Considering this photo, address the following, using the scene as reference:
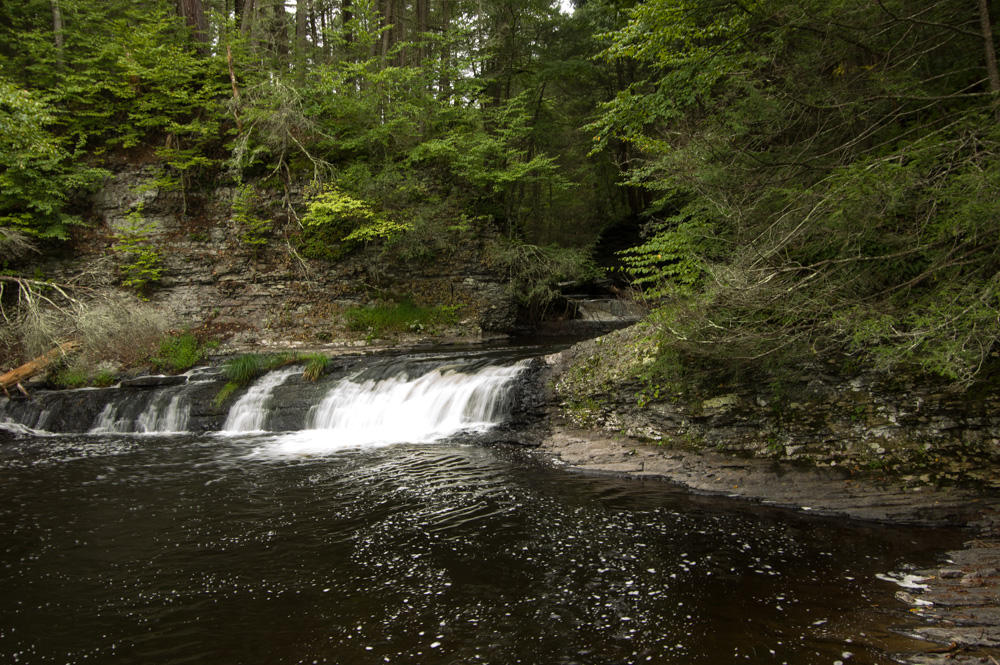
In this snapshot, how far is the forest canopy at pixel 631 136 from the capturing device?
497 cm

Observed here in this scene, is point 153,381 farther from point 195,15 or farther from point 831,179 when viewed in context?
point 831,179

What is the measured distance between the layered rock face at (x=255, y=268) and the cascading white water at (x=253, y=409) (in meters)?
4.47

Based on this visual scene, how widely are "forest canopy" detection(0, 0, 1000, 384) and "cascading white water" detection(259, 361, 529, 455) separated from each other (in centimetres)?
366

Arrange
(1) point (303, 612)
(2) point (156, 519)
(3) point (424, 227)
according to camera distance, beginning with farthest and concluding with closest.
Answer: (3) point (424, 227)
(2) point (156, 519)
(1) point (303, 612)

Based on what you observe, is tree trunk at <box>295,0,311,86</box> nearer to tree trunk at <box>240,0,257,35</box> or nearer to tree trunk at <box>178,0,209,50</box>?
tree trunk at <box>240,0,257,35</box>

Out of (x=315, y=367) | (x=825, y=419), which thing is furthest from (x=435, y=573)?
(x=315, y=367)

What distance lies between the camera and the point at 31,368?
490 inches

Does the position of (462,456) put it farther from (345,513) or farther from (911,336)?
(911,336)

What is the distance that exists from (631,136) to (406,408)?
6.51 m

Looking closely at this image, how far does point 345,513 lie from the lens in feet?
20.0

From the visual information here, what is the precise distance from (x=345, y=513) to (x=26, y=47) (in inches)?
789

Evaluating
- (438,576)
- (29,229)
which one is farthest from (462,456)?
(29,229)

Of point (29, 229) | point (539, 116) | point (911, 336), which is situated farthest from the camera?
point (539, 116)

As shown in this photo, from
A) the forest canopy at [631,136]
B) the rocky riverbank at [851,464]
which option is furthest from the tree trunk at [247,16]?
the rocky riverbank at [851,464]
